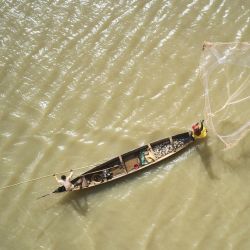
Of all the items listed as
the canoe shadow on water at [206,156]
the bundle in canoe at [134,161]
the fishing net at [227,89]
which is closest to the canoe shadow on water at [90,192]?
the bundle in canoe at [134,161]

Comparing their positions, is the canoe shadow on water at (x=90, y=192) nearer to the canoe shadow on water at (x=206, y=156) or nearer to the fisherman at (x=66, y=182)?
the fisherman at (x=66, y=182)

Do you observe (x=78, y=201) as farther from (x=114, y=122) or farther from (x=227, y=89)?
(x=227, y=89)

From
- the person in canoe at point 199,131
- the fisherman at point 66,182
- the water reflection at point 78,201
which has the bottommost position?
the water reflection at point 78,201

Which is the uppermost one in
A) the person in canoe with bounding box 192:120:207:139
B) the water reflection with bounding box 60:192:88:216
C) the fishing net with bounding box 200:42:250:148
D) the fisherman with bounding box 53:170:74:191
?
the fishing net with bounding box 200:42:250:148

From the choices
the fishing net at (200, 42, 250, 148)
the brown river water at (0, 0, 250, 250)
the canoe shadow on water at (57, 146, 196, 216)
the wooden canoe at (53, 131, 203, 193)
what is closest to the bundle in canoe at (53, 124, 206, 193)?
the wooden canoe at (53, 131, 203, 193)

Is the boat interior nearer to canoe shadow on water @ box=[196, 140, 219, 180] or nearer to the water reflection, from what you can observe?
the water reflection

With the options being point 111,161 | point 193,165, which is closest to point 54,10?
point 111,161

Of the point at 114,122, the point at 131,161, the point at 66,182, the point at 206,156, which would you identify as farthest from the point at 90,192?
the point at 206,156

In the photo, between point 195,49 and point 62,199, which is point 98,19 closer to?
point 195,49
